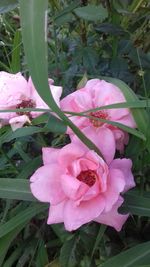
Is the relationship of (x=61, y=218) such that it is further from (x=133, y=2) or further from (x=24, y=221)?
(x=133, y=2)

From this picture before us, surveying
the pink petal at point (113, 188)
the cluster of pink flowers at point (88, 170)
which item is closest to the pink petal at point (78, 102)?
the cluster of pink flowers at point (88, 170)

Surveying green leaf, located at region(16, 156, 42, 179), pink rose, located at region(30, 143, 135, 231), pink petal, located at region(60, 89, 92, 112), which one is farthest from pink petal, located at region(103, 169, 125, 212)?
green leaf, located at region(16, 156, 42, 179)

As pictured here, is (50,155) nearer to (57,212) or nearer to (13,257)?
(57,212)

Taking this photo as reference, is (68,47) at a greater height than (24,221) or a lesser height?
greater

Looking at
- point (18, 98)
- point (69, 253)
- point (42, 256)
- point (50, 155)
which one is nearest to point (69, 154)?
point (50, 155)

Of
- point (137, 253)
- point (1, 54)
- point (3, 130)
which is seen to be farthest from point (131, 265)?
point (1, 54)
